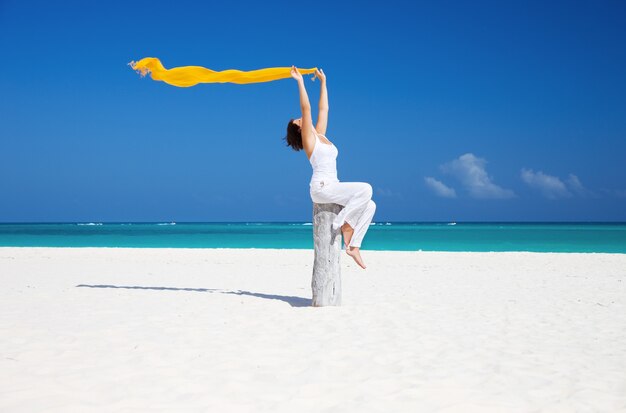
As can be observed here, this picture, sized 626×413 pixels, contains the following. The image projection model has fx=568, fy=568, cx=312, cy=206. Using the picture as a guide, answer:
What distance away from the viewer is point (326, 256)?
706 cm

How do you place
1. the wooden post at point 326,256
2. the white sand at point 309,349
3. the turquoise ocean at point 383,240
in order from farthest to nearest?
the turquoise ocean at point 383,240
the wooden post at point 326,256
the white sand at point 309,349

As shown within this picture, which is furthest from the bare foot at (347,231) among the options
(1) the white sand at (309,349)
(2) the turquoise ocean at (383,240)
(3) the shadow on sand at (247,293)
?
(2) the turquoise ocean at (383,240)

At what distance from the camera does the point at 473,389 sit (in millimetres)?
3699

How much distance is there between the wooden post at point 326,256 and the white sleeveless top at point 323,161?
37 centimetres

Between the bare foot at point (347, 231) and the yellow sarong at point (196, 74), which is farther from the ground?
the yellow sarong at point (196, 74)

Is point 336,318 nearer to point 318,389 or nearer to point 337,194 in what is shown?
point 337,194

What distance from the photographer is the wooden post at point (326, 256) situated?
7027 millimetres

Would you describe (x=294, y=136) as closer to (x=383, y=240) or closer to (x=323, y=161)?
(x=323, y=161)

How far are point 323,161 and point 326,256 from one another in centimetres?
118

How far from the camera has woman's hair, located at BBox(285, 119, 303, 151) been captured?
704 cm

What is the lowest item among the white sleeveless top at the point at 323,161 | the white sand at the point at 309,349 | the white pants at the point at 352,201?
the white sand at the point at 309,349

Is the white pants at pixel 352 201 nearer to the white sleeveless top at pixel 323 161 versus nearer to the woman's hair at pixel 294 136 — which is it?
the white sleeveless top at pixel 323 161

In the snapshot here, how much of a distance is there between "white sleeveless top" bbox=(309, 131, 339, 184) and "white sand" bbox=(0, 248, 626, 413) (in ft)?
5.29

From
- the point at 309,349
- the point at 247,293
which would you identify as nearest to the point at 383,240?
the point at 247,293
